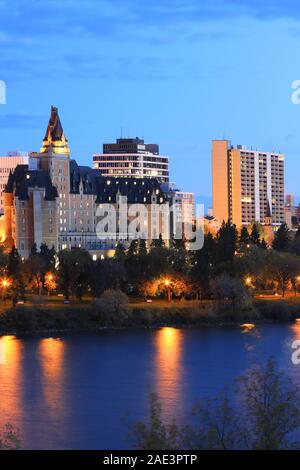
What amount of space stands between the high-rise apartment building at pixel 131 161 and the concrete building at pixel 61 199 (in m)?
31.1

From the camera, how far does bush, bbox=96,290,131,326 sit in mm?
50469

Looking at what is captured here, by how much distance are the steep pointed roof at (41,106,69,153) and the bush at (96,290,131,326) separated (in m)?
35.5

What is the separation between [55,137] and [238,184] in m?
65.8

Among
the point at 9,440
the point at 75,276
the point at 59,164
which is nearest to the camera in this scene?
the point at 9,440

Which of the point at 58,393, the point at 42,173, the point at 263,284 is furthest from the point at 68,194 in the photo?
the point at 58,393

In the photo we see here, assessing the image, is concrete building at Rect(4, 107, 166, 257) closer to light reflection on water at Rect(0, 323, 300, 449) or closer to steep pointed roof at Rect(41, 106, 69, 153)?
steep pointed roof at Rect(41, 106, 69, 153)

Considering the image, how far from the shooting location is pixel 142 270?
5788cm

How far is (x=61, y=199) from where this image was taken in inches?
3383

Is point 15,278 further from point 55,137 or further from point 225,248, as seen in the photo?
point 55,137

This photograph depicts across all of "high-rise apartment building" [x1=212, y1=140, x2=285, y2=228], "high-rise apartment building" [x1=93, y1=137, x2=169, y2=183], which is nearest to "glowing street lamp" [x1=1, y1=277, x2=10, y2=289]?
"high-rise apartment building" [x1=93, y1=137, x2=169, y2=183]

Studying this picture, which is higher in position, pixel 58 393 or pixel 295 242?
pixel 295 242

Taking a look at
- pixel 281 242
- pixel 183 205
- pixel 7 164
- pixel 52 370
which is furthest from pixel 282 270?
pixel 183 205

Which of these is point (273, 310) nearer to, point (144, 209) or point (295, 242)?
point (295, 242)

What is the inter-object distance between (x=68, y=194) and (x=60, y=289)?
93.5ft
